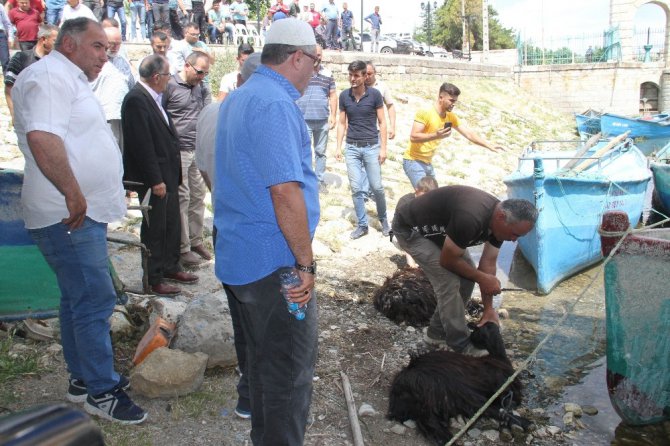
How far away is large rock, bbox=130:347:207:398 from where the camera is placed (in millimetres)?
3686

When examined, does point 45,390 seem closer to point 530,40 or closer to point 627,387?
point 627,387

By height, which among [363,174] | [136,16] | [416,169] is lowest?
[363,174]

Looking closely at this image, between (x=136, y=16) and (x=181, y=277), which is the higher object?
(x=136, y=16)

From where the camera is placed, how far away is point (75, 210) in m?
2.99

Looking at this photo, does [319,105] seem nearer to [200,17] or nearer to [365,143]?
[365,143]

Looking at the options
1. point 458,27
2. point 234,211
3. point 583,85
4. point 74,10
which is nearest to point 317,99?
point 74,10

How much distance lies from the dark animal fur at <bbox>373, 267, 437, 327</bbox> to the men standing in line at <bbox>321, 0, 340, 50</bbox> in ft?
48.6

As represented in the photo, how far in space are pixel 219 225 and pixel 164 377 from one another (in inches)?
61.2

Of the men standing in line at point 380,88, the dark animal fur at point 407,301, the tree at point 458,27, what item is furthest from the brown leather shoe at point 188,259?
the tree at point 458,27

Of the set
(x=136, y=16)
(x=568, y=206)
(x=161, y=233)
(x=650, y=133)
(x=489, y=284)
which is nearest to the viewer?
(x=489, y=284)

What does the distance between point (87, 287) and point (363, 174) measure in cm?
503

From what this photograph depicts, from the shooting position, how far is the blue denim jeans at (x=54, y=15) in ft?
32.9

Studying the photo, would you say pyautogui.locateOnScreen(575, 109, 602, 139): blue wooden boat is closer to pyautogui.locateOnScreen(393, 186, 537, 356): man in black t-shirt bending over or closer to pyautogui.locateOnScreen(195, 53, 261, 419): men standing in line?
pyautogui.locateOnScreen(393, 186, 537, 356): man in black t-shirt bending over

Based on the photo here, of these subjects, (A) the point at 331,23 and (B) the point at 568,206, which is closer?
(B) the point at 568,206
